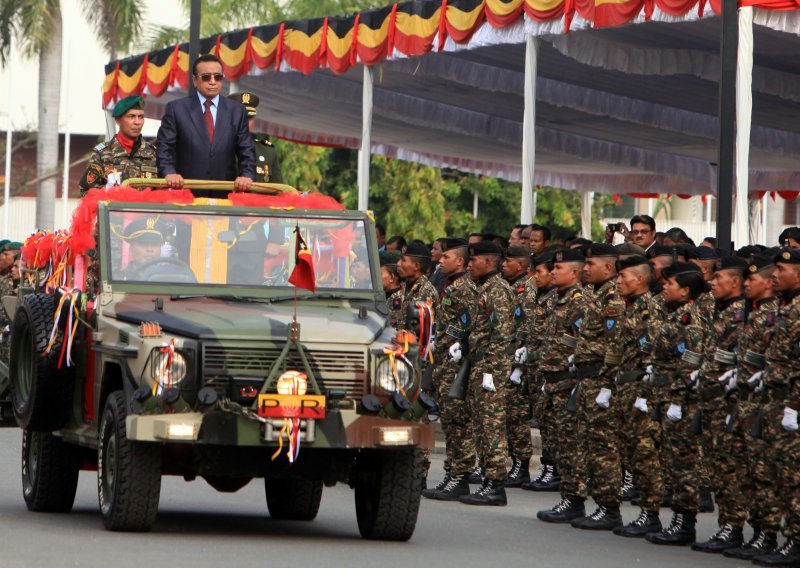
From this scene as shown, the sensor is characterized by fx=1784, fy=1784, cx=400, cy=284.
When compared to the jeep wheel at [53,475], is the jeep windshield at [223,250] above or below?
above

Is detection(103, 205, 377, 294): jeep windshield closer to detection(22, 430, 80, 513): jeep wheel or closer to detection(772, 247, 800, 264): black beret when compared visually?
detection(22, 430, 80, 513): jeep wheel

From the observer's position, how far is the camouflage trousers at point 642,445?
12453 mm

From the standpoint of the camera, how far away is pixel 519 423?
630 inches

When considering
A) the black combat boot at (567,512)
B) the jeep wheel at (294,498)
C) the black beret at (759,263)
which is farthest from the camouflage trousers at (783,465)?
the jeep wheel at (294,498)

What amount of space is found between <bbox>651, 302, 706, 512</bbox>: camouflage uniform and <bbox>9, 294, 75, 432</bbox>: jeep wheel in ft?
13.3

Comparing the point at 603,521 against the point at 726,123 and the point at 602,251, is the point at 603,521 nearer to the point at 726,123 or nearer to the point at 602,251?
the point at 602,251

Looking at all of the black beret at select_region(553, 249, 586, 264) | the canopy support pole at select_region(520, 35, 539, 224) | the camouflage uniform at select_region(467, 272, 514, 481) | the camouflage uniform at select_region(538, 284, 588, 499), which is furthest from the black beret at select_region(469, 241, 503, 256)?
the canopy support pole at select_region(520, 35, 539, 224)

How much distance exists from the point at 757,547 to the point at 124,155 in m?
5.52

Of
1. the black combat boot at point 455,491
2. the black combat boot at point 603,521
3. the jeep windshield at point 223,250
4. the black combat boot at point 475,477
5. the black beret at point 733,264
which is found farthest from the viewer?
the black combat boot at point 475,477

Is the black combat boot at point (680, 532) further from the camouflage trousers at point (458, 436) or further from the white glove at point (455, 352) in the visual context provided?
the white glove at point (455, 352)

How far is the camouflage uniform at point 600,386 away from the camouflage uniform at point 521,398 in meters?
2.66

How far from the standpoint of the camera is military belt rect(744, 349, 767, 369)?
11031 mm

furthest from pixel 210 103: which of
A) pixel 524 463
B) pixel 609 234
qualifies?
pixel 609 234

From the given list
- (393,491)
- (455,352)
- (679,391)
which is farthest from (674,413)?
(455,352)
